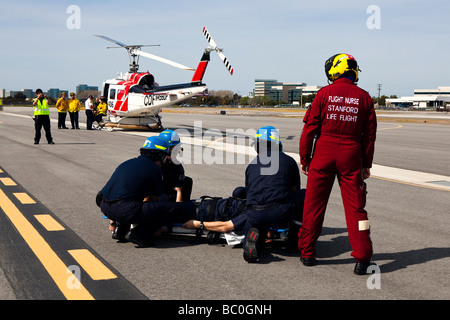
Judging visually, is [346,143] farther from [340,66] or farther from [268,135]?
[268,135]

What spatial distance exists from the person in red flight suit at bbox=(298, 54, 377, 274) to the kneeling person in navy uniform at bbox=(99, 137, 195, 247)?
5.95ft

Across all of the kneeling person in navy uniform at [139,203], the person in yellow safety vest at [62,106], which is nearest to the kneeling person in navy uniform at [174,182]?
the kneeling person in navy uniform at [139,203]

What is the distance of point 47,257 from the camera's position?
501cm

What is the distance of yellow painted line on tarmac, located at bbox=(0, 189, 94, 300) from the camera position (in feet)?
13.4

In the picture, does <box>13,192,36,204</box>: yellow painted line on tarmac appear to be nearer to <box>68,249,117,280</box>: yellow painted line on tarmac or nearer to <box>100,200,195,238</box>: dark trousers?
<box>100,200,195,238</box>: dark trousers

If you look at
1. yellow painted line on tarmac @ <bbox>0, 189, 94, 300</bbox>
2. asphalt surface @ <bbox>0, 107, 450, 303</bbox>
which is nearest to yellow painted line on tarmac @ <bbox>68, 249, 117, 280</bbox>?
asphalt surface @ <bbox>0, 107, 450, 303</bbox>

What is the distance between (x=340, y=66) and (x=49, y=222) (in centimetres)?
444

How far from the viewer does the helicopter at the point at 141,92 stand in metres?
23.9

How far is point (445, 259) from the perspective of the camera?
5.24 meters
